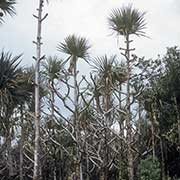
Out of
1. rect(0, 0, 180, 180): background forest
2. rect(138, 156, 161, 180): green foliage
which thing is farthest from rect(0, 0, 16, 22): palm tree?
rect(138, 156, 161, 180): green foliage

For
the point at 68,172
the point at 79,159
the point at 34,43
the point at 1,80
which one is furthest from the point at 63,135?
the point at 34,43

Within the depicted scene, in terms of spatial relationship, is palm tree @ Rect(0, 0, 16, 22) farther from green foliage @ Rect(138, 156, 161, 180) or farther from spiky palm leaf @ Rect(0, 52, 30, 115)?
green foliage @ Rect(138, 156, 161, 180)

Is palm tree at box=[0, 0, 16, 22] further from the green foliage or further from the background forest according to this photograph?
the green foliage

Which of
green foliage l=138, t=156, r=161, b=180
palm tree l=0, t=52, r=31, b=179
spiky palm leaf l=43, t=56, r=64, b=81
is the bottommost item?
green foliage l=138, t=156, r=161, b=180

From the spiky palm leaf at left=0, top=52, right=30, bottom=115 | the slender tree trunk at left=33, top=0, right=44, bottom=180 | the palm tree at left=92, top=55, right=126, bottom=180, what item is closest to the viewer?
the slender tree trunk at left=33, top=0, right=44, bottom=180

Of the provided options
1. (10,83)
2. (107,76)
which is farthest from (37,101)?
(107,76)

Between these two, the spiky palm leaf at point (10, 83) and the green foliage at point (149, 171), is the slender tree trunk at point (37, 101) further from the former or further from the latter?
the green foliage at point (149, 171)

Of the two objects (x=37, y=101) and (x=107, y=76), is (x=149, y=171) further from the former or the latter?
(x=37, y=101)

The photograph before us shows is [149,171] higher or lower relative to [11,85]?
lower

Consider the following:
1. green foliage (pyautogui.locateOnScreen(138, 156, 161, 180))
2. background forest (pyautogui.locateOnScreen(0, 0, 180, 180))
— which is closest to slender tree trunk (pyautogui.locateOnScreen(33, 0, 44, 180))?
background forest (pyautogui.locateOnScreen(0, 0, 180, 180))

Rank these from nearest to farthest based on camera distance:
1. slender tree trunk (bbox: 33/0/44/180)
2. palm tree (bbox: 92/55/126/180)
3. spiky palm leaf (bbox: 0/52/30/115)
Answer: slender tree trunk (bbox: 33/0/44/180)
spiky palm leaf (bbox: 0/52/30/115)
palm tree (bbox: 92/55/126/180)

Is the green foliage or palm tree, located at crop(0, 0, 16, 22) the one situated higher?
palm tree, located at crop(0, 0, 16, 22)

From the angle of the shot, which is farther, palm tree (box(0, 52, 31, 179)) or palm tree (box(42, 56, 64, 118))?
palm tree (box(42, 56, 64, 118))

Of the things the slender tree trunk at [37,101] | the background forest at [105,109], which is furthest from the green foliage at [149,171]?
the slender tree trunk at [37,101]
